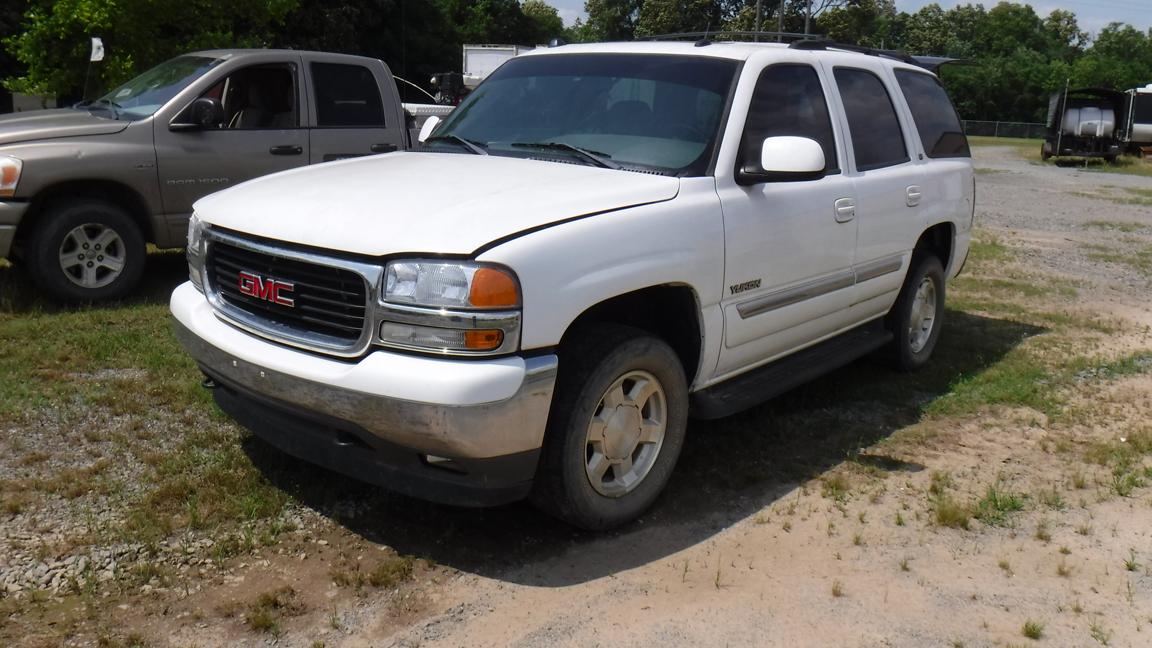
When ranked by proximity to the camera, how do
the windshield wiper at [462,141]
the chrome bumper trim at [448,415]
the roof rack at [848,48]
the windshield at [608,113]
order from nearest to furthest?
the chrome bumper trim at [448,415] < the windshield at [608,113] < the windshield wiper at [462,141] < the roof rack at [848,48]

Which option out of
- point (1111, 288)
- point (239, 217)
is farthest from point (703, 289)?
point (1111, 288)

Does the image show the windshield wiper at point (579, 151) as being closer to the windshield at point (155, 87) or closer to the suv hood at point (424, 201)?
the suv hood at point (424, 201)

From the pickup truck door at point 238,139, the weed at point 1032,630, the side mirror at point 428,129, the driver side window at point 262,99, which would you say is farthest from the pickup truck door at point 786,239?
the driver side window at point 262,99

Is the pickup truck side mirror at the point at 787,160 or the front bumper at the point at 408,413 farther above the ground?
the pickup truck side mirror at the point at 787,160

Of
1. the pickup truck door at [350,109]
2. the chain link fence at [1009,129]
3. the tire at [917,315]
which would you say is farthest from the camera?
the chain link fence at [1009,129]

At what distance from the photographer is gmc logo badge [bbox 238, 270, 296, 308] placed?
3.85 metres

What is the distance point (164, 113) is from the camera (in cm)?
761

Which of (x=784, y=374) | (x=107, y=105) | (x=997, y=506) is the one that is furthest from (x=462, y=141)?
(x=107, y=105)

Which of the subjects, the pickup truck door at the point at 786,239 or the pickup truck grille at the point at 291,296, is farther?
the pickup truck door at the point at 786,239

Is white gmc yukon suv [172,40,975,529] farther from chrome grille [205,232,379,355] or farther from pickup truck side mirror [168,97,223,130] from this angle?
pickup truck side mirror [168,97,223,130]

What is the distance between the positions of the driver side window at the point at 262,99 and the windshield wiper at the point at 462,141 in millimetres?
3345

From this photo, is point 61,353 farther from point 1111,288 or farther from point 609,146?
point 1111,288

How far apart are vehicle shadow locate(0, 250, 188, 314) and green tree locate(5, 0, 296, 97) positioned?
494cm

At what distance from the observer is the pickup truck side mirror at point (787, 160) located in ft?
14.4
